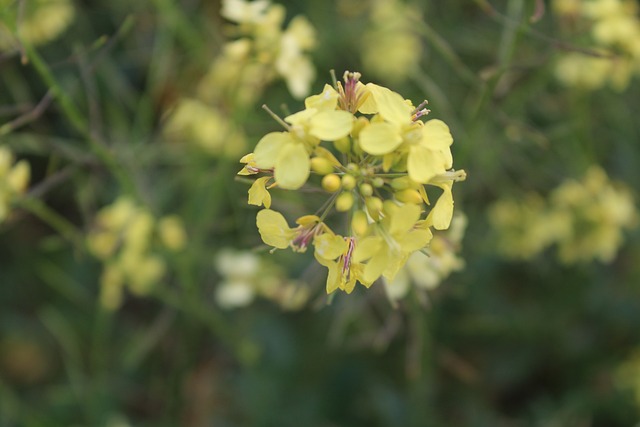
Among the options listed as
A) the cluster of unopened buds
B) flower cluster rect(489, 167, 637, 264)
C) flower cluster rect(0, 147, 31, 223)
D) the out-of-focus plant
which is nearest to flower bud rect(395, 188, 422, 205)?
the cluster of unopened buds

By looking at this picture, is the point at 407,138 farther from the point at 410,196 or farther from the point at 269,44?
the point at 269,44

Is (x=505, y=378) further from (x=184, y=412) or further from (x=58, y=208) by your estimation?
(x=58, y=208)

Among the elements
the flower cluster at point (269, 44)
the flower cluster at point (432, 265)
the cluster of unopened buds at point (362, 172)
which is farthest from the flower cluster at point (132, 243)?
the cluster of unopened buds at point (362, 172)

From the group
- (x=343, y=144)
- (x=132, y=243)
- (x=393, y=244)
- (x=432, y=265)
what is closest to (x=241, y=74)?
(x=132, y=243)

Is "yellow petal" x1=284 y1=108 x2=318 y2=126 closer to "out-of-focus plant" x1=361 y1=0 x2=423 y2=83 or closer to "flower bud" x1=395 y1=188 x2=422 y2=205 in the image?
"flower bud" x1=395 y1=188 x2=422 y2=205

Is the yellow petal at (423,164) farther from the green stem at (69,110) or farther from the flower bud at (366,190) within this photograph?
the green stem at (69,110)

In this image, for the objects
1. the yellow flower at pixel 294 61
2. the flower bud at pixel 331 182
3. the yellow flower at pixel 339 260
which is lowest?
the yellow flower at pixel 294 61

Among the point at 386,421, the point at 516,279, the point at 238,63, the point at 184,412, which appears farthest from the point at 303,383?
the point at 238,63
